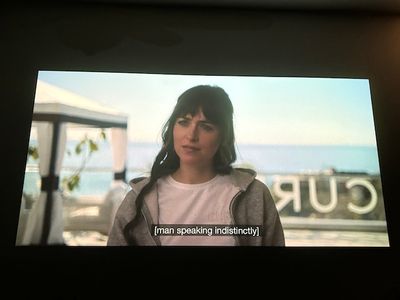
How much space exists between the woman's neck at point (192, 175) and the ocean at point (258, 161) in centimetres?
13

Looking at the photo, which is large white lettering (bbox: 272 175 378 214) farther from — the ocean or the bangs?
the bangs

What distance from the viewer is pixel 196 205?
5.60 ft

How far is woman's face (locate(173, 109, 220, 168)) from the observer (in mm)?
1774

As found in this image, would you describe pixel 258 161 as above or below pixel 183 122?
below

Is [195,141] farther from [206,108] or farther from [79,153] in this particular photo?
[79,153]

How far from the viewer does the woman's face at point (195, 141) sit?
1.77 meters
